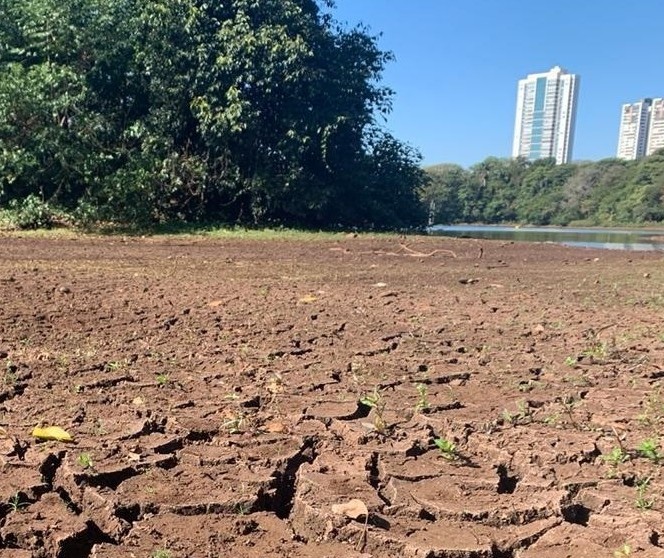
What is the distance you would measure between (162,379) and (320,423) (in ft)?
3.62

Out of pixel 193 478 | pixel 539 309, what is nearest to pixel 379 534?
pixel 193 478

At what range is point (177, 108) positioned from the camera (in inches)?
653

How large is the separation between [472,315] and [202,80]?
12.4 meters

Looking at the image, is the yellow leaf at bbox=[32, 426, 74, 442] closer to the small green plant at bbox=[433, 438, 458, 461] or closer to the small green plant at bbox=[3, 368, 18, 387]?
the small green plant at bbox=[3, 368, 18, 387]

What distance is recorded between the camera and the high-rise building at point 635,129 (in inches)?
4090

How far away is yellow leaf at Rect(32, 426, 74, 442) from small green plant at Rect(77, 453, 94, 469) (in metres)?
0.19

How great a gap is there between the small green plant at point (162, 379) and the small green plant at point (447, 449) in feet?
5.38

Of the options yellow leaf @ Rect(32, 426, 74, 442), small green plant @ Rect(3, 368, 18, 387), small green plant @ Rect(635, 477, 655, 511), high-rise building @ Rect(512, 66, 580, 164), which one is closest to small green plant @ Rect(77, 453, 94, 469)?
yellow leaf @ Rect(32, 426, 74, 442)

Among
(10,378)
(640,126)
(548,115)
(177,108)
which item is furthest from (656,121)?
(10,378)

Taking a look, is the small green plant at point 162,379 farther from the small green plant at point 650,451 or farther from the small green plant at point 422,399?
the small green plant at point 650,451

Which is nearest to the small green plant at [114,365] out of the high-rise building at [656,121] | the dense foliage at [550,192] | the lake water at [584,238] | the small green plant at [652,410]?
the small green plant at [652,410]

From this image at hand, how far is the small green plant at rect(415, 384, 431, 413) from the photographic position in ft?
11.4

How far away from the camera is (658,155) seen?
58938 millimetres

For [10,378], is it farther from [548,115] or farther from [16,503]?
[548,115]
